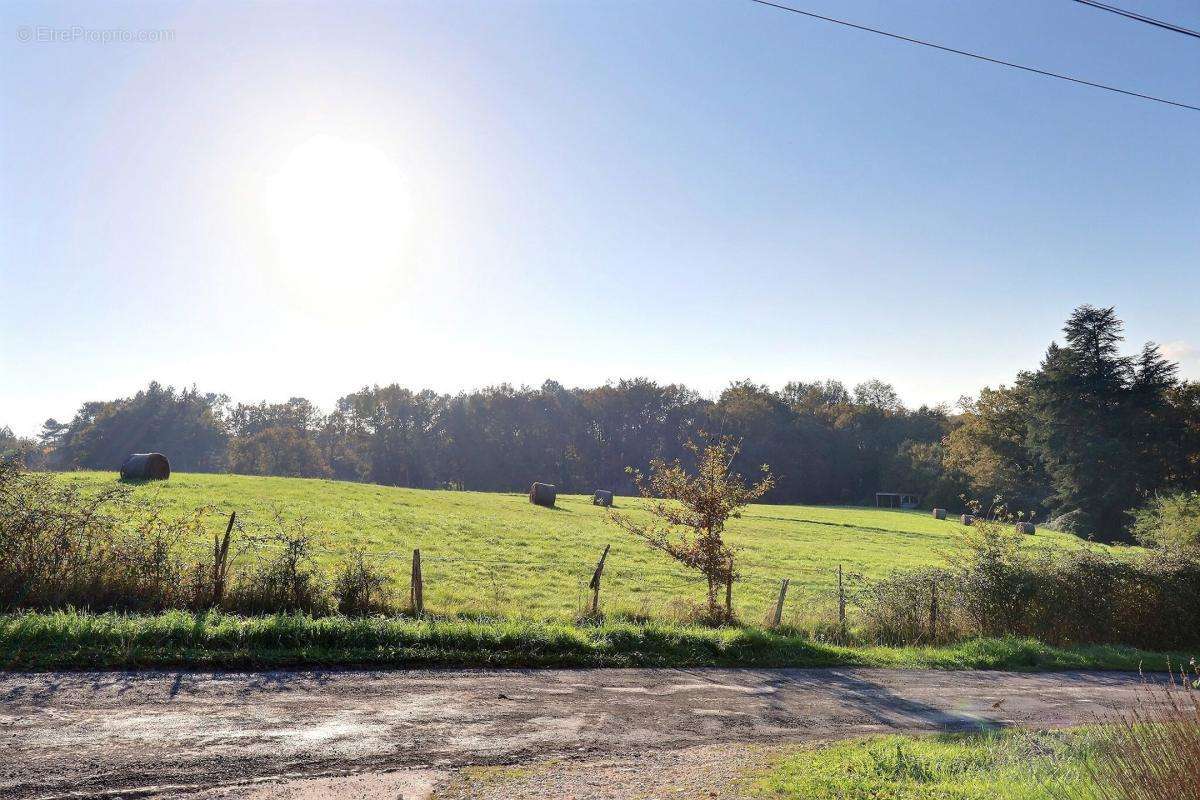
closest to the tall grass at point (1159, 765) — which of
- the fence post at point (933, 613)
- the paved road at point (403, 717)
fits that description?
the paved road at point (403, 717)

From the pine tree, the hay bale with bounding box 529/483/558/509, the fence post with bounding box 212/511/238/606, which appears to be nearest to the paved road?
the fence post with bounding box 212/511/238/606

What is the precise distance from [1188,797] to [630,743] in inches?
192

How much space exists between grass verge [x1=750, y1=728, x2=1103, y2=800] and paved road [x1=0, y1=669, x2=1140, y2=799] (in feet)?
3.34

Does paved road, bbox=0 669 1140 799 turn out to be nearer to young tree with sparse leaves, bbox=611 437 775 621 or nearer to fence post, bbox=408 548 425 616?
fence post, bbox=408 548 425 616

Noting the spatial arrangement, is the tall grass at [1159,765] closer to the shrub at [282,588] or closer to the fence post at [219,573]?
the shrub at [282,588]

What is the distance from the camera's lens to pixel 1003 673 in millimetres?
13031

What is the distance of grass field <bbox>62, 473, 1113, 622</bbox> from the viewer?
16.3 m

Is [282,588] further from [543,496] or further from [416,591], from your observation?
[543,496]

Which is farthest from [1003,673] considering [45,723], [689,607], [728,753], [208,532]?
[208,532]

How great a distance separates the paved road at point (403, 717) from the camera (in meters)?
5.91

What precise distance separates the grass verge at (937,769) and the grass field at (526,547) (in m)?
6.49

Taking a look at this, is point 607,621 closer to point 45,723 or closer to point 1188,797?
point 45,723

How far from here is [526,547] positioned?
25.7 meters

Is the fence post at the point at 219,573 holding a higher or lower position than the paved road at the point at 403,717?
higher
